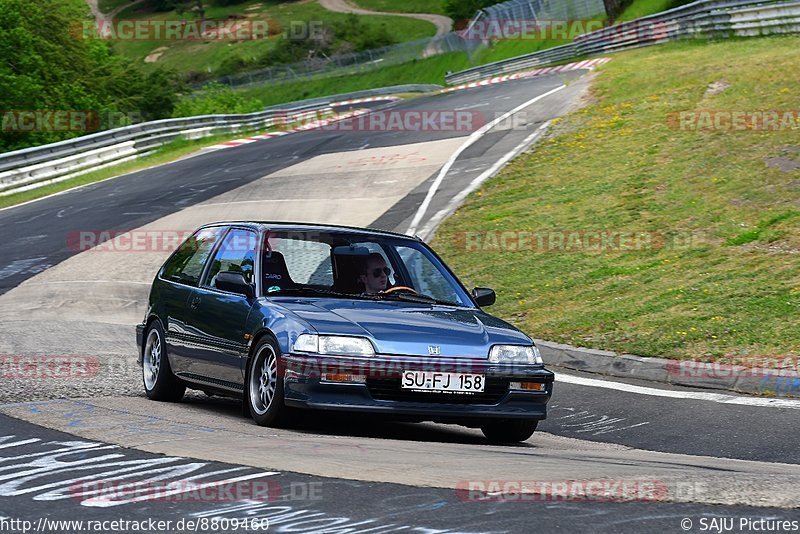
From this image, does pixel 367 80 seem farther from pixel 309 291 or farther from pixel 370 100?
pixel 309 291

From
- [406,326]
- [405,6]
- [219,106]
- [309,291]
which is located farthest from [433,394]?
[405,6]

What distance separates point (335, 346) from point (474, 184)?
1520 cm

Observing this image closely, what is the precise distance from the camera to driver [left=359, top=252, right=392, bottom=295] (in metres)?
8.96

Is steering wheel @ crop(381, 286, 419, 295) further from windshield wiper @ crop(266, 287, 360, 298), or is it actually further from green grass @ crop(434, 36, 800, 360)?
green grass @ crop(434, 36, 800, 360)

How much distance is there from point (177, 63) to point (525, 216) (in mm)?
103974

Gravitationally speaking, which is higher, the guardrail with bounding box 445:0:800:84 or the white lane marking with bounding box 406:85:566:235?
the guardrail with bounding box 445:0:800:84

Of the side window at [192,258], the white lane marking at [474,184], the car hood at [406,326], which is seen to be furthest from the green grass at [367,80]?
the car hood at [406,326]

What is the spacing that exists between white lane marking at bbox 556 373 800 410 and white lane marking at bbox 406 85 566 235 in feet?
28.2

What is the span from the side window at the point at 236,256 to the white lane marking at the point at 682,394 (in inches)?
135

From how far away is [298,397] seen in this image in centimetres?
764

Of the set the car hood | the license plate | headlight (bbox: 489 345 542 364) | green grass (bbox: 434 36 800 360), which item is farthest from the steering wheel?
green grass (bbox: 434 36 800 360)

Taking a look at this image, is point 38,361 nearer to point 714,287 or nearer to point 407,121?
point 714,287

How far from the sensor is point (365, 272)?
29.5 feet

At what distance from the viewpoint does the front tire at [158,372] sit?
31.3ft
